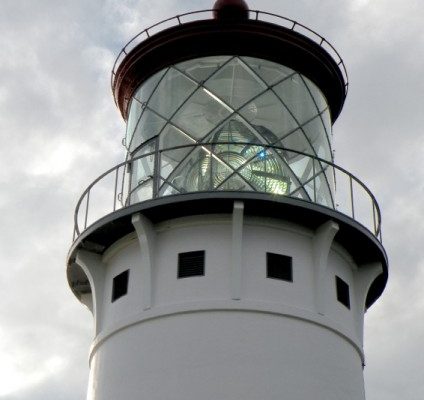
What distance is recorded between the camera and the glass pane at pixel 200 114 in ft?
51.4

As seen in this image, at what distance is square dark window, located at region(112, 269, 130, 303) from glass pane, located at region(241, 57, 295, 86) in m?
3.94

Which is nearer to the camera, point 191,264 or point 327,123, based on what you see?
point 191,264

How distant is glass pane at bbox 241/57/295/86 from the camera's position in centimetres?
1630

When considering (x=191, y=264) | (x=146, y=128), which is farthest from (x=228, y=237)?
(x=146, y=128)

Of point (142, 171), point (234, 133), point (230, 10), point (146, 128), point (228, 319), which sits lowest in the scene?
point (228, 319)

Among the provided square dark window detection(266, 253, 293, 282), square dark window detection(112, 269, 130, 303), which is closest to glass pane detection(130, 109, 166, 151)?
square dark window detection(112, 269, 130, 303)

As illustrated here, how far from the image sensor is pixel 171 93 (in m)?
16.3

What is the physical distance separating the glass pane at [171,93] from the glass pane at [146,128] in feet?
0.40

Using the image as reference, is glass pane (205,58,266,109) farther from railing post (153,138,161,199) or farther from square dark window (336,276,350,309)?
square dark window (336,276,350,309)

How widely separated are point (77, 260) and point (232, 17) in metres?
4.80

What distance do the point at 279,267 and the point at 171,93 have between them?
3.61 m

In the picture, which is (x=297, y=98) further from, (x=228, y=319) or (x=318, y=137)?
(x=228, y=319)

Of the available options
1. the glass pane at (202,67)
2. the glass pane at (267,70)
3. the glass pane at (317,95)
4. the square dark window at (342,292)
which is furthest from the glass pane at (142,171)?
the square dark window at (342,292)

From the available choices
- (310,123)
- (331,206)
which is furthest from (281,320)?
(310,123)
